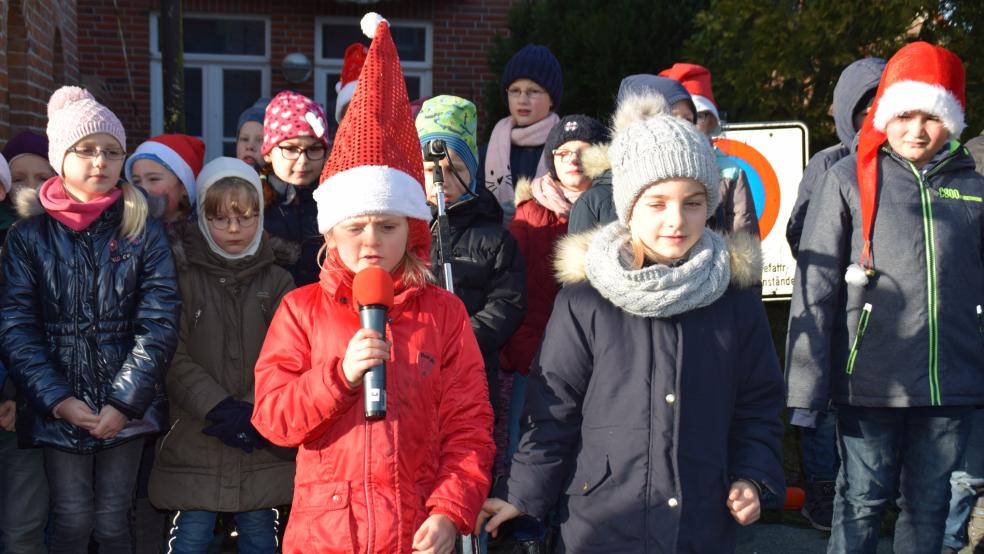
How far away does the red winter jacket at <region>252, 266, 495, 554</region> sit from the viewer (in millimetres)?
2652

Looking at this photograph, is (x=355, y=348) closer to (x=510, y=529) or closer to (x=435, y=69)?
(x=510, y=529)

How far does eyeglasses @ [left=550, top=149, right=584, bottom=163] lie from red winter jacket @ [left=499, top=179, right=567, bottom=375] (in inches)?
11.1

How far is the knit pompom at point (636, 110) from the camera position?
3.19 m

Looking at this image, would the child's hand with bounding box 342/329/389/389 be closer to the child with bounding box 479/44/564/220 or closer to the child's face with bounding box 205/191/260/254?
the child's face with bounding box 205/191/260/254

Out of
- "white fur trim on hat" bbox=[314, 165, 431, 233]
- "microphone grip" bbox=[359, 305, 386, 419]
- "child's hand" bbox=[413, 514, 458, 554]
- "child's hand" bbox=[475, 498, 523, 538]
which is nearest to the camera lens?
"microphone grip" bbox=[359, 305, 386, 419]

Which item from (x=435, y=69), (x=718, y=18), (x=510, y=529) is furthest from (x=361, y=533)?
(x=435, y=69)

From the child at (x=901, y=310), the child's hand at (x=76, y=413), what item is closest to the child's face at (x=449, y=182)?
the child at (x=901, y=310)

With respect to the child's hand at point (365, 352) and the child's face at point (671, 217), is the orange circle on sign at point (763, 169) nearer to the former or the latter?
the child's face at point (671, 217)

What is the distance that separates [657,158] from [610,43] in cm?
634

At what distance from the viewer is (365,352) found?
2371 millimetres

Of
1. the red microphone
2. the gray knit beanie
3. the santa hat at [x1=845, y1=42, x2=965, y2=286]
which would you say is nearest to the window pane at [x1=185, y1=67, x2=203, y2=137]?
the santa hat at [x1=845, y1=42, x2=965, y2=286]

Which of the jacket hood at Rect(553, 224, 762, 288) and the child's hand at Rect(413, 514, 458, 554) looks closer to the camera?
the child's hand at Rect(413, 514, 458, 554)

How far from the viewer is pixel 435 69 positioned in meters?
12.1

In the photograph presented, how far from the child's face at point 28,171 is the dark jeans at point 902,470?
3834 mm
